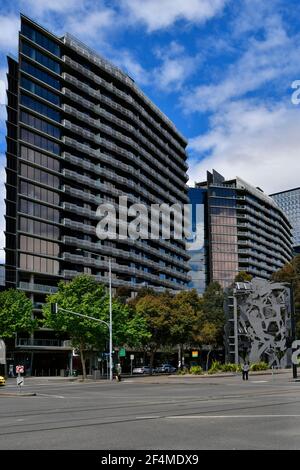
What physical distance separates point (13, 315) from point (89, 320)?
57.2 ft

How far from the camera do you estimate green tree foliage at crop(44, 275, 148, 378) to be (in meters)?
63.0

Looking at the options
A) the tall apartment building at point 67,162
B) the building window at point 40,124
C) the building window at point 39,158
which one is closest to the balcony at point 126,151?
the tall apartment building at point 67,162

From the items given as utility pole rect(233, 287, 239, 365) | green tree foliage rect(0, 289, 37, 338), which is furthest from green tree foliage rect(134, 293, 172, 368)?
green tree foliage rect(0, 289, 37, 338)

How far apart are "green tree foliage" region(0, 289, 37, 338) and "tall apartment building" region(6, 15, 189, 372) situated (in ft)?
35.7

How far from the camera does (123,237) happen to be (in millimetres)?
110500

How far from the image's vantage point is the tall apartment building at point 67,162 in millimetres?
92062

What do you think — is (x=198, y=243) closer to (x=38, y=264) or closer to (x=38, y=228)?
(x=38, y=228)

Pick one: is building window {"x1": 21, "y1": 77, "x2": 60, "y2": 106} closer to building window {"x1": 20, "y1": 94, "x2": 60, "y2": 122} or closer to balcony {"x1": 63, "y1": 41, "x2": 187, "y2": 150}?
building window {"x1": 20, "y1": 94, "x2": 60, "y2": 122}

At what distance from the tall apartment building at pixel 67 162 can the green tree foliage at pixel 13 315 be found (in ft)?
35.7

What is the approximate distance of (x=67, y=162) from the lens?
330 ft

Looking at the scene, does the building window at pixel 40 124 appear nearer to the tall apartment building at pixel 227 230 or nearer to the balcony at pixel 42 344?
the balcony at pixel 42 344

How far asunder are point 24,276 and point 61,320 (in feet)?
101

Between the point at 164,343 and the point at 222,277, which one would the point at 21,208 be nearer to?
the point at 164,343

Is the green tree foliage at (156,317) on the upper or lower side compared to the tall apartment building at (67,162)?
lower
